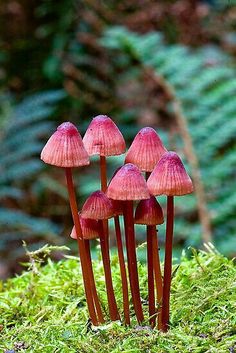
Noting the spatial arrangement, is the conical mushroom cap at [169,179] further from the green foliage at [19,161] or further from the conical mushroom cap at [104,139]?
the green foliage at [19,161]

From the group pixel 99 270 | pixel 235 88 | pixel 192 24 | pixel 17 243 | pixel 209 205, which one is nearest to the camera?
pixel 99 270

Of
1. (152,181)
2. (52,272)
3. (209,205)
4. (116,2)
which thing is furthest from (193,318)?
(116,2)

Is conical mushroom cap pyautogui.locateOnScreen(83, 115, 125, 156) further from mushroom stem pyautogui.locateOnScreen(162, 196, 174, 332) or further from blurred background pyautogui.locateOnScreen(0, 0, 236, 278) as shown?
blurred background pyautogui.locateOnScreen(0, 0, 236, 278)

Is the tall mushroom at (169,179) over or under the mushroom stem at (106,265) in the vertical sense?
over

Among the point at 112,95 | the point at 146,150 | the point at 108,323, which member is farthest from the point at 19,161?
the point at 146,150

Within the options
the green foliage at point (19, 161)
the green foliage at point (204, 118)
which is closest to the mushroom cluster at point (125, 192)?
the green foliage at point (204, 118)

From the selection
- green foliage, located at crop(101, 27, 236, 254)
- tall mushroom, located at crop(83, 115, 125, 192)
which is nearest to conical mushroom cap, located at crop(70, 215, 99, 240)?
tall mushroom, located at crop(83, 115, 125, 192)

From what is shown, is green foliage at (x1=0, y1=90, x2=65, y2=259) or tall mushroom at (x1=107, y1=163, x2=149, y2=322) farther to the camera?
green foliage at (x1=0, y1=90, x2=65, y2=259)

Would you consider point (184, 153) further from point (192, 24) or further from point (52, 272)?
point (192, 24)
